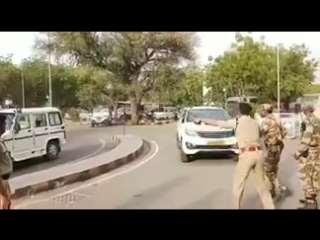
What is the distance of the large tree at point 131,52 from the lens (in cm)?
605

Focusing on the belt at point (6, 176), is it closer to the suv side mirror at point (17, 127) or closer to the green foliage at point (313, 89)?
the suv side mirror at point (17, 127)

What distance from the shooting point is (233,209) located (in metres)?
5.99

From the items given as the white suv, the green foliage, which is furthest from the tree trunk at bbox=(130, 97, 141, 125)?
the green foliage

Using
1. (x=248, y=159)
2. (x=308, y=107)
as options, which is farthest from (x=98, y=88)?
(x=308, y=107)

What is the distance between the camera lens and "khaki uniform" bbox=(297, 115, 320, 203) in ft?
19.6

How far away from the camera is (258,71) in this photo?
20.1 feet

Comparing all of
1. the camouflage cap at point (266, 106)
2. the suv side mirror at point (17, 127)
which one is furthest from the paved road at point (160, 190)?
the suv side mirror at point (17, 127)

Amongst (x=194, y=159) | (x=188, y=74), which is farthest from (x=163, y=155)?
(x=188, y=74)

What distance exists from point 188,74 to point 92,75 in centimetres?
85

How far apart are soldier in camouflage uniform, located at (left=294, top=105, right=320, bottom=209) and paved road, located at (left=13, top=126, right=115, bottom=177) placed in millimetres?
1667

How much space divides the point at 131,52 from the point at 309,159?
71.6 inches

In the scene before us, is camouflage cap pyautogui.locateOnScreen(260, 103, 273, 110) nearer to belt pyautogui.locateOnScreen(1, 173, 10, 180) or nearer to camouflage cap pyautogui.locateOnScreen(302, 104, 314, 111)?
camouflage cap pyautogui.locateOnScreen(302, 104, 314, 111)
